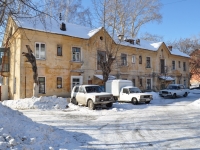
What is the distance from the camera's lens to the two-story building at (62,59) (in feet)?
67.2

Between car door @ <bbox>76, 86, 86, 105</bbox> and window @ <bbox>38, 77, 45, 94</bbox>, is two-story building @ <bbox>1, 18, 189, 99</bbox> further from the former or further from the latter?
car door @ <bbox>76, 86, 86, 105</bbox>

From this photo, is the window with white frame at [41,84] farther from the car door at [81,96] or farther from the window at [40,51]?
the car door at [81,96]

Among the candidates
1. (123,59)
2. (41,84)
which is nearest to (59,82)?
(41,84)

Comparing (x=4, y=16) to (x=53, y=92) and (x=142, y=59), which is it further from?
(x=142, y=59)

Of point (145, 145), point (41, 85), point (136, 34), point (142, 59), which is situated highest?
point (136, 34)

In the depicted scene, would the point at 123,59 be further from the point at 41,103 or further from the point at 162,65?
the point at 41,103

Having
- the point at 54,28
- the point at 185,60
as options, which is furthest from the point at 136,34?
the point at 54,28

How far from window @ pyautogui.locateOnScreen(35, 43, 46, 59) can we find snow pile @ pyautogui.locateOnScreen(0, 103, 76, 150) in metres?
14.7

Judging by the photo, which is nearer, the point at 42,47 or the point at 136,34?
the point at 42,47

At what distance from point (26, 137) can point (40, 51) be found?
1648cm

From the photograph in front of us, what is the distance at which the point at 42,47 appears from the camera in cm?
2173

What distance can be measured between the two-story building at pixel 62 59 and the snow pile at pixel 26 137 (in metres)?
10.7

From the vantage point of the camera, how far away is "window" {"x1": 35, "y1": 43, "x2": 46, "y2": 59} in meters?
21.4

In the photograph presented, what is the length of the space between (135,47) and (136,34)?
13.1 metres
